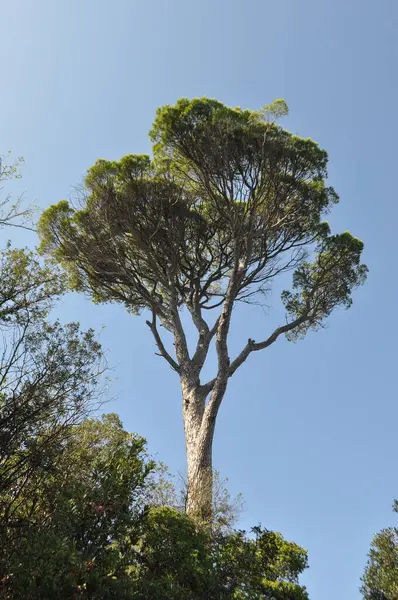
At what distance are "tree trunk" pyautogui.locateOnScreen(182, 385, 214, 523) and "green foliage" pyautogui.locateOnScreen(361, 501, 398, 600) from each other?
463 centimetres

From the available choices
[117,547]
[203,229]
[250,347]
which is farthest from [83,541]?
[203,229]

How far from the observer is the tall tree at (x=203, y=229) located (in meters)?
9.97

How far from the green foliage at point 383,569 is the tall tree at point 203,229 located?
4.98 meters

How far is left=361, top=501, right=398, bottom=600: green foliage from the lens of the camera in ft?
27.1

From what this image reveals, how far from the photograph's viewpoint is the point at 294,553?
5.05m

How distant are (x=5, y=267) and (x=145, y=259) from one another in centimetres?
488

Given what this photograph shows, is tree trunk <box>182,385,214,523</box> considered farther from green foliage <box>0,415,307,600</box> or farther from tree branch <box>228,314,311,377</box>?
tree branch <box>228,314,311,377</box>

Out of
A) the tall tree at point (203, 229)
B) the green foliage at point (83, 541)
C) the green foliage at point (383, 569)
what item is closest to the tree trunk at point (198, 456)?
the tall tree at point (203, 229)

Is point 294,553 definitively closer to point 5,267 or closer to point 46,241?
point 5,267

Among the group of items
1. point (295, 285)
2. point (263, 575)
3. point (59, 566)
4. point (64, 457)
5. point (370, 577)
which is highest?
point (295, 285)

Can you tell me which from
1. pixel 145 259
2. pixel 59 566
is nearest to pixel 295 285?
pixel 145 259

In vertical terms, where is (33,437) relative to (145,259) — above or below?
below

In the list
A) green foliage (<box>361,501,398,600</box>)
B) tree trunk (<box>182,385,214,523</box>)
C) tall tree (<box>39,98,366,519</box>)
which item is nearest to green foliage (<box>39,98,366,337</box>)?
tall tree (<box>39,98,366,519</box>)

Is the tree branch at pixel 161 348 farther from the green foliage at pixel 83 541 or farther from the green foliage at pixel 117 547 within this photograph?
the green foliage at pixel 83 541
